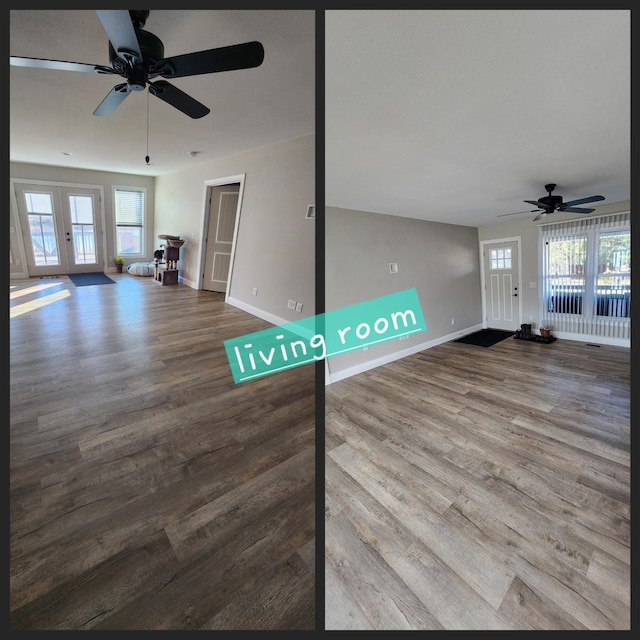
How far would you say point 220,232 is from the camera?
581 cm

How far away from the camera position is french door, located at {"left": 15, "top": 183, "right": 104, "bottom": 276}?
22.0 ft

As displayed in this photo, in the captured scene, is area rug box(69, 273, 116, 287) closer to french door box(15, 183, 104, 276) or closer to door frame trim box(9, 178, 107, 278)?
french door box(15, 183, 104, 276)

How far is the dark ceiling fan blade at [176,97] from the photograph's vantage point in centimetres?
201

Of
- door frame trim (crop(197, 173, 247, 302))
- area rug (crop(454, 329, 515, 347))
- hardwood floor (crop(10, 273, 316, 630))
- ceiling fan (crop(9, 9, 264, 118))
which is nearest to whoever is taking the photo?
hardwood floor (crop(10, 273, 316, 630))

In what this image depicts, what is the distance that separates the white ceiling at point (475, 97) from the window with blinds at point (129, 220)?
22.1 ft

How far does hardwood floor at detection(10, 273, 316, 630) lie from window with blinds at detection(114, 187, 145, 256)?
229 inches

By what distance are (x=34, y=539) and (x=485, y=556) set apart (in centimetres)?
186

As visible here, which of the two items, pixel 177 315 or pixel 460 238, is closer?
pixel 177 315

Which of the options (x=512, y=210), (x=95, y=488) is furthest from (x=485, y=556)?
(x=512, y=210)

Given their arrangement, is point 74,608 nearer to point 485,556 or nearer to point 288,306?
point 485,556

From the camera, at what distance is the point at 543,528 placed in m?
1.64

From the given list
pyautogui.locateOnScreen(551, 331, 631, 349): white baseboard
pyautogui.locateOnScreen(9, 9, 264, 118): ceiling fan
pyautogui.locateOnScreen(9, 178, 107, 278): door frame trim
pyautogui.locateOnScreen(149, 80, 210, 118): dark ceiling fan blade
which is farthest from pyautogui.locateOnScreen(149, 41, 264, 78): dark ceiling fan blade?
pyautogui.locateOnScreen(9, 178, 107, 278): door frame trim

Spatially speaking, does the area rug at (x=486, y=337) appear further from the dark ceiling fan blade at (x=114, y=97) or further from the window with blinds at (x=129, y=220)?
the window with blinds at (x=129, y=220)

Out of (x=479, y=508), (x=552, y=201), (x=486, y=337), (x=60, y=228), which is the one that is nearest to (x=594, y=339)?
(x=486, y=337)
